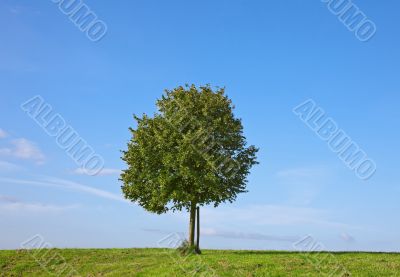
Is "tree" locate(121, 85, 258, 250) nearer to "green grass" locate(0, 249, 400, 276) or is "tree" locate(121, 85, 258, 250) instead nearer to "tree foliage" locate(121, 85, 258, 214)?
"tree foliage" locate(121, 85, 258, 214)

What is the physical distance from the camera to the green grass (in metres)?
33.3

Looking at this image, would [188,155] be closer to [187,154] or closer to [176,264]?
[187,154]

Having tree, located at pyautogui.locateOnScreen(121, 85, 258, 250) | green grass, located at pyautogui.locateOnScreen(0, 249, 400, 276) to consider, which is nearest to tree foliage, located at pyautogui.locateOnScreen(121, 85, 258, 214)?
tree, located at pyautogui.locateOnScreen(121, 85, 258, 250)

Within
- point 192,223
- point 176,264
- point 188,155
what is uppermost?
point 188,155

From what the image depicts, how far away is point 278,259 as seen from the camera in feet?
122

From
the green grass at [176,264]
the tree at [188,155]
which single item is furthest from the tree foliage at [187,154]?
the green grass at [176,264]

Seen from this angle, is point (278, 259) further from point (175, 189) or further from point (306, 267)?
point (175, 189)

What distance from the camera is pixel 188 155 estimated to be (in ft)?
153

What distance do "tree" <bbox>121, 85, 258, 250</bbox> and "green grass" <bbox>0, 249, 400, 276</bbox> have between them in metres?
6.01

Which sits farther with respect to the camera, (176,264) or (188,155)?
(188,155)

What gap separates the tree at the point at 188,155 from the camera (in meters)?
47.0

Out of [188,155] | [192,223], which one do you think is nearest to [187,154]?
[188,155]

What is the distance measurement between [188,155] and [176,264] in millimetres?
12228

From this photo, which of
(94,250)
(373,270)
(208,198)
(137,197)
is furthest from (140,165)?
(373,270)
